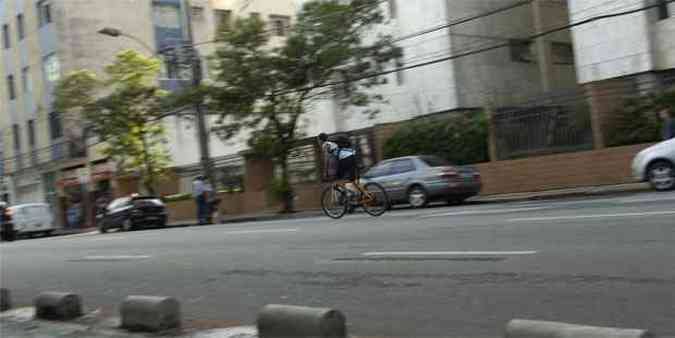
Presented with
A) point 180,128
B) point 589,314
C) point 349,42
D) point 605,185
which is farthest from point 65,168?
point 589,314

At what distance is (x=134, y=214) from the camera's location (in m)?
26.9

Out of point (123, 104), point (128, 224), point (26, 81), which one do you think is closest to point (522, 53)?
point (123, 104)

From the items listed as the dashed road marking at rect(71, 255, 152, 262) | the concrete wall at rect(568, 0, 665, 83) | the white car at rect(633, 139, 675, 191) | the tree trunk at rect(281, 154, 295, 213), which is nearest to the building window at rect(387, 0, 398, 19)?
the concrete wall at rect(568, 0, 665, 83)

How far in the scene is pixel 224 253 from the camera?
11.7 metres

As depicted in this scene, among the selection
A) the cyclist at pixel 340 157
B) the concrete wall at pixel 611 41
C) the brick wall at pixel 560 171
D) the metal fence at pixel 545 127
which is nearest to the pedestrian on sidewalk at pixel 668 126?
the brick wall at pixel 560 171

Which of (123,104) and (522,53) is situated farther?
(522,53)

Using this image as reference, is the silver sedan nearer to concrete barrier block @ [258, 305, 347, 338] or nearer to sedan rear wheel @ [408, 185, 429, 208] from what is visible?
sedan rear wheel @ [408, 185, 429, 208]

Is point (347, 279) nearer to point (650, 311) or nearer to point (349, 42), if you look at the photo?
point (650, 311)

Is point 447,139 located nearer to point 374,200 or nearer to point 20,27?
point 374,200

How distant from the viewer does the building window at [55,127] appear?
40.2 m

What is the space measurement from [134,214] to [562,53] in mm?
17302

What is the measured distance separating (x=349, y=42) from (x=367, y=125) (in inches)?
251

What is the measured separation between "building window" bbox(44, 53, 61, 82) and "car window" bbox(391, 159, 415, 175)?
81.9ft

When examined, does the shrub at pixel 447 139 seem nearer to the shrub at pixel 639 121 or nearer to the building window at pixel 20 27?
the shrub at pixel 639 121
